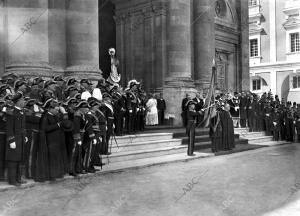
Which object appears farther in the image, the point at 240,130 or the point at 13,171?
the point at 240,130

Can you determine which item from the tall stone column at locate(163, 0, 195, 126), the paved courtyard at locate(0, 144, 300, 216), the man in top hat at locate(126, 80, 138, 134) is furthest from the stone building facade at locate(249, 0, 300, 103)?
the paved courtyard at locate(0, 144, 300, 216)

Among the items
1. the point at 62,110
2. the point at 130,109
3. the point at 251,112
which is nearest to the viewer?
the point at 62,110

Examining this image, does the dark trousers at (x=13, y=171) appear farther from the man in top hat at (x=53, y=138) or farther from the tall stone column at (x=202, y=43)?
the tall stone column at (x=202, y=43)

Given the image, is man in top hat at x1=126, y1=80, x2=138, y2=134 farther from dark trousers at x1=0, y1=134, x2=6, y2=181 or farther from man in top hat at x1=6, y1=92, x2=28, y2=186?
dark trousers at x1=0, y1=134, x2=6, y2=181

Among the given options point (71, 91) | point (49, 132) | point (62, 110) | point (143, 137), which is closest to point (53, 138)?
point (49, 132)

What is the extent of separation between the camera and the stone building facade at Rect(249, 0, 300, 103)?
1809 inches

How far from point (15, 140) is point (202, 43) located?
18056 mm

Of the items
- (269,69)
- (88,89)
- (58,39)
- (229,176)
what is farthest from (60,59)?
(269,69)

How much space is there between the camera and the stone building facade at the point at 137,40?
1571 centimetres

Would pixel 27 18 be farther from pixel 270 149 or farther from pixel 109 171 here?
pixel 270 149

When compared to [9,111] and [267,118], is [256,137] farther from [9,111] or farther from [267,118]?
[9,111]

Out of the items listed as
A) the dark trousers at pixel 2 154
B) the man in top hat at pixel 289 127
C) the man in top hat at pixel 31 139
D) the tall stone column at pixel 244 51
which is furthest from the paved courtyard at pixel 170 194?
the tall stone column at pixel 244 51

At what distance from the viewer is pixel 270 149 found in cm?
1888

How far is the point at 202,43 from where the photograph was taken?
2608 cm
